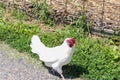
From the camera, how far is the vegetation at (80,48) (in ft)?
16.9

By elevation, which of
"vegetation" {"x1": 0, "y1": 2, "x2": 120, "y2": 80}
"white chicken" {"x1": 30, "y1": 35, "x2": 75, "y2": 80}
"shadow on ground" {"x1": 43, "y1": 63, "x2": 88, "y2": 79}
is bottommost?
"shadow on ground" {"x1": 43, "y1": 63, "x2": 88, "y2": 79}

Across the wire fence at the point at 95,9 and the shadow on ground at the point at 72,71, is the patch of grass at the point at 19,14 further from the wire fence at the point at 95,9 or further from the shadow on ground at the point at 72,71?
the shadow on ground at the point at 72,71

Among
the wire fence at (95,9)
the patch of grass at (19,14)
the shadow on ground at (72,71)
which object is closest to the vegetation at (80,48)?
the shadow on ground at (72,71)

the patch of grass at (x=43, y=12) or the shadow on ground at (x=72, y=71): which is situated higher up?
the patch of grass at (x=43, y=12)

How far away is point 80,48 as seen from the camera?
554cm

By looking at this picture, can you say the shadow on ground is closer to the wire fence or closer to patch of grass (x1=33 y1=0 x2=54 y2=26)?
the wire fence

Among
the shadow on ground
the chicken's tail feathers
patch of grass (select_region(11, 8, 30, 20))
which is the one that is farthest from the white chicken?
patch of grass (select_region(11, 8, 30, 20))

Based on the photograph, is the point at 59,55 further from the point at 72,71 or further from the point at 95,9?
the point at 95,9

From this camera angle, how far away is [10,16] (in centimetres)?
657

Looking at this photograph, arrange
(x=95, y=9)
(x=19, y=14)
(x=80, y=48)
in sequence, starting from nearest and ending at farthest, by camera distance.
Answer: (x=80, y=48), (x=95, y=9), (x=19, y=14)

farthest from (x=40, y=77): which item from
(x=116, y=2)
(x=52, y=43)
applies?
(x=116, y=2)

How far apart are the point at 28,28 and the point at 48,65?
Result: 3.93 feet

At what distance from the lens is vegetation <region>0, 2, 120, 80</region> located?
5.14 m

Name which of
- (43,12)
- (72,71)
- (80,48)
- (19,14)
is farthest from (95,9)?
(72,71)
